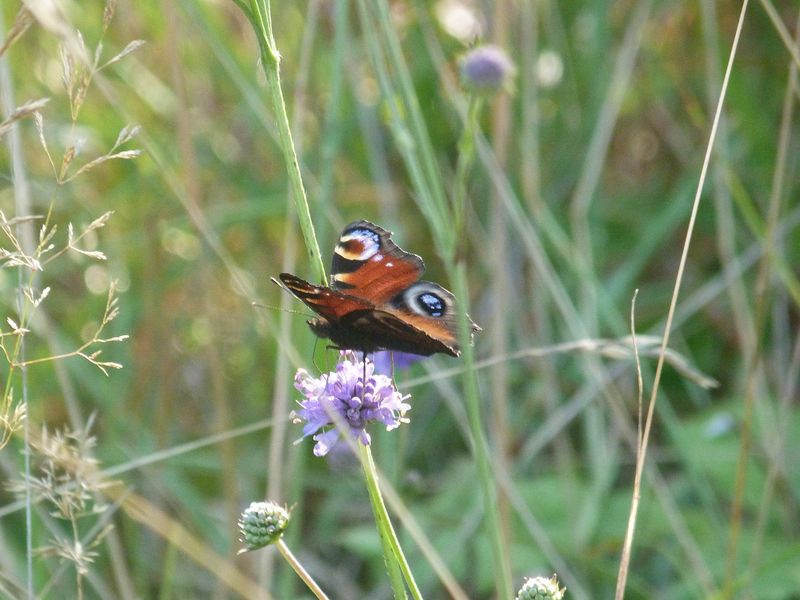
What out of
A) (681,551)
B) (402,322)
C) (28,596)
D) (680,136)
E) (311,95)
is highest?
(311,95)

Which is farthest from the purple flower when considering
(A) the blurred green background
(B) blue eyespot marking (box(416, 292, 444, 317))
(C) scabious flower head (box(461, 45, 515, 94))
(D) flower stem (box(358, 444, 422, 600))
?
(A) the blurred green background

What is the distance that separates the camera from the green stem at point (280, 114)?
2.89ft

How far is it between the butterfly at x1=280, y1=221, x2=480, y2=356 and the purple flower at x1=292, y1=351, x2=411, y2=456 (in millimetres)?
85

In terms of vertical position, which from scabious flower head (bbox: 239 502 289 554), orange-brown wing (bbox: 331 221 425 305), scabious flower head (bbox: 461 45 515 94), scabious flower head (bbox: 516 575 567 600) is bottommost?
scabious flower head (bbox: 516 575 567 600)

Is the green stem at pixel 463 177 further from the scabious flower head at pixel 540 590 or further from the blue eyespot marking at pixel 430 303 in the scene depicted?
the scabious flower head at pixel 540 590

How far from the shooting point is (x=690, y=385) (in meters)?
2.68

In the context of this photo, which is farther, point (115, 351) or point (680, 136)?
point (680, 136)

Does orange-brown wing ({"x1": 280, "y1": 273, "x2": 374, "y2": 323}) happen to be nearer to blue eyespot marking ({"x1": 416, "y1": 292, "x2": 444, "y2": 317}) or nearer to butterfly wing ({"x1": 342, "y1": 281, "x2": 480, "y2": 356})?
butterfly wing ({"x1": 342, "y1": 281, "x2": 480, "y2": 356})

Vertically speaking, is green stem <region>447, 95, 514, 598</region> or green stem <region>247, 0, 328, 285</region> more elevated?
green stem <region>247, 0, 328, 285</region>

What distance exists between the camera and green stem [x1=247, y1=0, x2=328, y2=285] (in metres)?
0.88

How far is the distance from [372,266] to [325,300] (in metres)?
0.18

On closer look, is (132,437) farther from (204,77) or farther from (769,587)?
(769,587)

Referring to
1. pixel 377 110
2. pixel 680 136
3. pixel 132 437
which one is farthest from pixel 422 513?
pixel 680 136

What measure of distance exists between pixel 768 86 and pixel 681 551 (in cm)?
139
